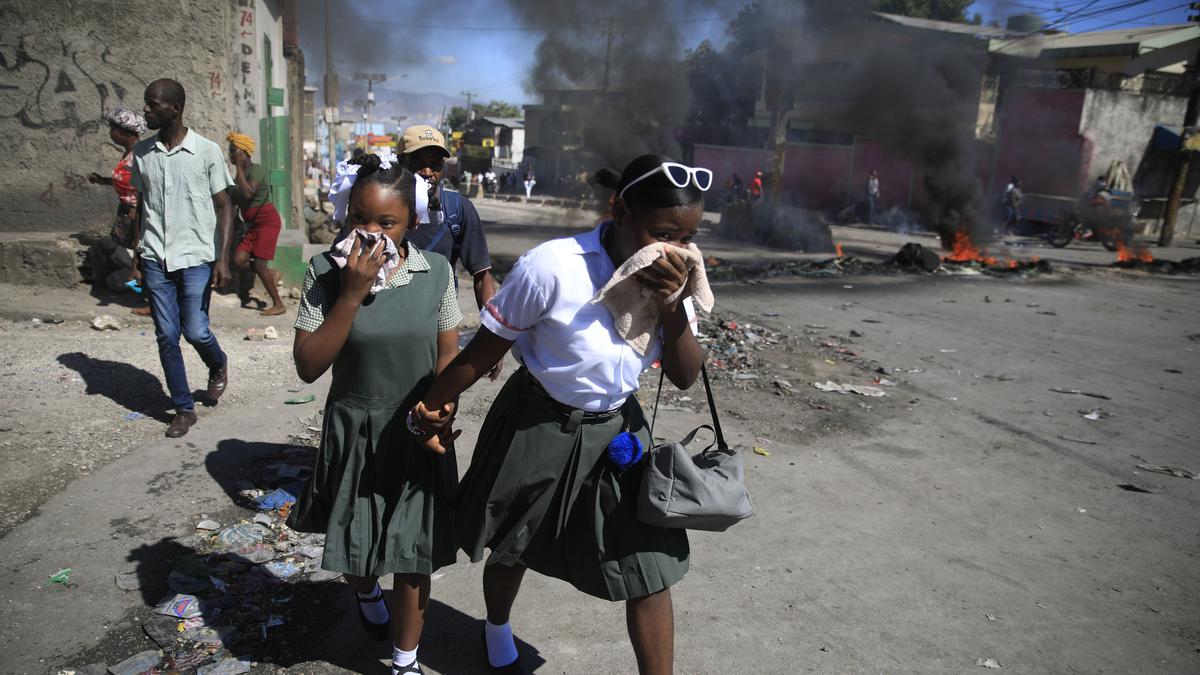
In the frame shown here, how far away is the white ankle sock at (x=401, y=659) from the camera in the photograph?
89.8 inches

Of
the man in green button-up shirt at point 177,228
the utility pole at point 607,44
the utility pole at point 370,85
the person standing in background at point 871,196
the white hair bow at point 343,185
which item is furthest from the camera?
the utility pole at point 370,85

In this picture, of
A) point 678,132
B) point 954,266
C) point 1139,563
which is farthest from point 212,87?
point 678,132

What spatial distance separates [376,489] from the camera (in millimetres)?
2197

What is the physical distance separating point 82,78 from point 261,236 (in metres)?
1.83

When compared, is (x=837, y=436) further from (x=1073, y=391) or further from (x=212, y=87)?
(x=212, y=87)

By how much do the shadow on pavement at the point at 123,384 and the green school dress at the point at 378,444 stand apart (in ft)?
8.38

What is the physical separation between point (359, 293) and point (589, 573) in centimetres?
94

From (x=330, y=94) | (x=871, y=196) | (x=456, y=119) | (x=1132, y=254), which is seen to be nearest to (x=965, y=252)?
(x=1132, y=254)

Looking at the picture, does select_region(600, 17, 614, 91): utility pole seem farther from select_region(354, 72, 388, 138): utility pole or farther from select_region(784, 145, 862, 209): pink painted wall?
select_region(354, 72, 388, 138): utility pole

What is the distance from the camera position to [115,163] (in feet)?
21.7

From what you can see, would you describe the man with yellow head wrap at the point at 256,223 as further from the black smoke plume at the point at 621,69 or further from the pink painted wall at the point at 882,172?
the pink painted wall at the point at 882,172

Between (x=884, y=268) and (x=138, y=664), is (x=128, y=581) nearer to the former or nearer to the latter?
(x=138, y=664)

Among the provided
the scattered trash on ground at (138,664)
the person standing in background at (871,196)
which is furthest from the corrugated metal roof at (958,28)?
the scattered trash on ground at (138,664)

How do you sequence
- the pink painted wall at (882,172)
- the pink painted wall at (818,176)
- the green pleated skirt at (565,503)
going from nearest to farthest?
the green pleated skirt at (565,503) < the pink painted wall at (882,172) < the pink painted wall at (818,176)
